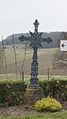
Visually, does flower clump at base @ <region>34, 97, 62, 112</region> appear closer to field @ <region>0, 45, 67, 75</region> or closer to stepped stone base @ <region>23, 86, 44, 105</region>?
stepped stone base @ <region>23, 86, 44, 105</region>

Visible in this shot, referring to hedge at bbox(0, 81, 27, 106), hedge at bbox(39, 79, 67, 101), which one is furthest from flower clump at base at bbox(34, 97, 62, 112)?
hedge at bbox(39, 79, 67, 101)

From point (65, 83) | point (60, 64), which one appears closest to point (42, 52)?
point (60, 64)

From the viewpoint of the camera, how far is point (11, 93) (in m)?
12.1

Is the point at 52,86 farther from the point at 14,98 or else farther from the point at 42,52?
the point at 42,52

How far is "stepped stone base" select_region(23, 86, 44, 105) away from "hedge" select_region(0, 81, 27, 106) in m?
0.30

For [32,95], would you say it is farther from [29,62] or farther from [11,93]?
[29,62]

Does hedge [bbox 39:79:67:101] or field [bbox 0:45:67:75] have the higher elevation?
hedge [bbox 39:79:67:101]

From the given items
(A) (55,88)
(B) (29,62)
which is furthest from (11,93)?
(B) (29,62)

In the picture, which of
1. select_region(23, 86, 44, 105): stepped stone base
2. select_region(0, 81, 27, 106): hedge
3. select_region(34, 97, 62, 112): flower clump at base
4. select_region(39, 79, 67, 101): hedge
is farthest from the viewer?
select_region(39, 79, 67, 101): hedge

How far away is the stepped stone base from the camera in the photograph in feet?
38.7

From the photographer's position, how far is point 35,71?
12.5 meters

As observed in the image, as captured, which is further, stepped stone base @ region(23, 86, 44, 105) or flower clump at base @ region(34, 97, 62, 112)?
stepped stone base @ region(23, 86, 44, 105)

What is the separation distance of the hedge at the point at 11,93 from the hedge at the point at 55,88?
0.98 meters

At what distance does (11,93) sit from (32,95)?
83cm
